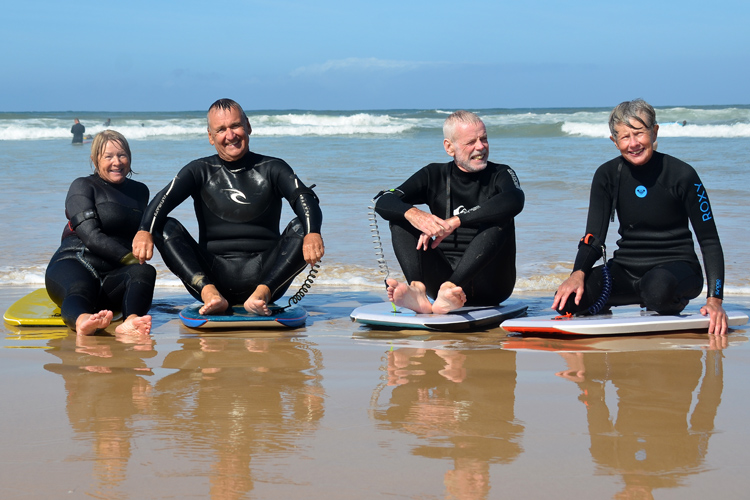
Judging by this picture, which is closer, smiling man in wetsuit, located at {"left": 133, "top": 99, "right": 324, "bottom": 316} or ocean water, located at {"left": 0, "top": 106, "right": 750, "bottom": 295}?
smiling man in wetsuit, located at {"left": 133, "top": 99, "right": 324, "bottom": 316}

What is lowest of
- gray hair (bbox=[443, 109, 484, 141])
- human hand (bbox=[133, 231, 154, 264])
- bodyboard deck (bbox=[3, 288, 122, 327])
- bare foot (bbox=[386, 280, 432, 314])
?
bodyboard deck (bbox=[3, 288, 122, 327])

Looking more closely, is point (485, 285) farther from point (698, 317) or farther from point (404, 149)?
point (404, 149)

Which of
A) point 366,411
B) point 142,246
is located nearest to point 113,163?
point 142,246

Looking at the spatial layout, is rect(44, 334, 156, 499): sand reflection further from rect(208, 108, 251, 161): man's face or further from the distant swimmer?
the distant swimmer

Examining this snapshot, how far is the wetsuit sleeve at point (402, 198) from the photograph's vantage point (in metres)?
4.75

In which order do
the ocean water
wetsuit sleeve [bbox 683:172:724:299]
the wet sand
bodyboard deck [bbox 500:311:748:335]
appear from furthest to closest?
the ocean water, wetsuit sleeve [bbox 683:172:724:299], bodyboard deck [bbox 500:311:748:335], the wet sand

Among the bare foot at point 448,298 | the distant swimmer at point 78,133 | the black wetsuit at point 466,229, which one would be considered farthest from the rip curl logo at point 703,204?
the distant swimmer at point 78,133

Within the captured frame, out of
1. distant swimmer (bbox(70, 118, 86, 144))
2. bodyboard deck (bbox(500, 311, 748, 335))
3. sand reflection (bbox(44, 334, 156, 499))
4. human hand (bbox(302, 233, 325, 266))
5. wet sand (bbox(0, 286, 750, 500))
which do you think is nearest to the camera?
wet sand (bbox(0, 286, 750, 500))

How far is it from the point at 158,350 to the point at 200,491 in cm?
196

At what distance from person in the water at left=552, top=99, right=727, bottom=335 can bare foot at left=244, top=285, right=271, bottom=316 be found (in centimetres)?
162

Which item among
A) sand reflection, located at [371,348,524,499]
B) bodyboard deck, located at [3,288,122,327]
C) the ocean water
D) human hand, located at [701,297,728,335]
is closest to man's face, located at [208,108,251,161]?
bodyboard deck, located at [3,288,122,327]

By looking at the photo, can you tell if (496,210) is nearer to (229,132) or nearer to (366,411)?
(229,132)

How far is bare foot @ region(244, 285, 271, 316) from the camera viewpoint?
4551 millimetres

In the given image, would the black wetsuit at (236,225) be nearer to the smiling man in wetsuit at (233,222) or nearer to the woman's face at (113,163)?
the smiling man in wetsuit at (233,222)
